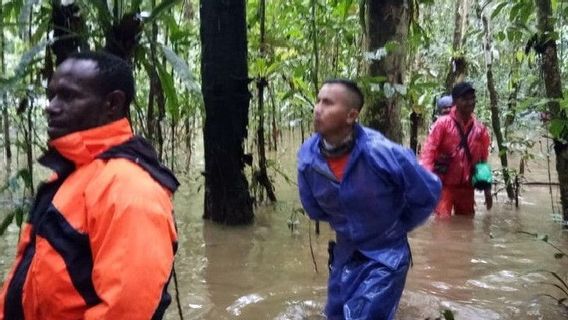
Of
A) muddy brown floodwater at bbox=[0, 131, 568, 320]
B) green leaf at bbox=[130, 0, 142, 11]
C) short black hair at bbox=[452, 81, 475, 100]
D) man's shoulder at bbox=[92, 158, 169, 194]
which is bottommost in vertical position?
muddy brown floodwater at bbox=[0, 131, 568, 320]

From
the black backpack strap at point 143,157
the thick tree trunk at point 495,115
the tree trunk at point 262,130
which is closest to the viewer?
the black backpack strap at point 143,157

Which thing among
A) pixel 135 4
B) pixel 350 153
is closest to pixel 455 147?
pixel 350 153

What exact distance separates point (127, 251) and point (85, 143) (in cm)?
37

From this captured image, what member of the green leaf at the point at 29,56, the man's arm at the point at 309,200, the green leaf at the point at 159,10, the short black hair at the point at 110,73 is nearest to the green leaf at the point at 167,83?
the green leaf at the point at 159,10

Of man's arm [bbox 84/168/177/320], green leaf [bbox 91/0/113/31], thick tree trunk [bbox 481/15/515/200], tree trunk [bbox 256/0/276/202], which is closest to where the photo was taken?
man's arm [bbox 84/168/177/320]

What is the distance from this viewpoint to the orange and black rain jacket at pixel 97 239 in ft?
5.58

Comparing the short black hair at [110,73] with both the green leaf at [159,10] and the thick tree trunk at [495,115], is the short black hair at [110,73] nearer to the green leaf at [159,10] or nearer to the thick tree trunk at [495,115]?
the green leaf at [159,10]

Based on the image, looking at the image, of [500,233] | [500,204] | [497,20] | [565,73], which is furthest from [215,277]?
[497,20]

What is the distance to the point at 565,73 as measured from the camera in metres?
12.7

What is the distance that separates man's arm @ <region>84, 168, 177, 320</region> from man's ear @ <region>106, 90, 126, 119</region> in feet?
0.92

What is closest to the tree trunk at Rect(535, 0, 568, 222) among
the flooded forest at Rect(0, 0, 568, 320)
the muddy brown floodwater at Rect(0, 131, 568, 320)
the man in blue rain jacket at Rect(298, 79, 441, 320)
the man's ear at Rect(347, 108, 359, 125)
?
the flooded forest at Rect(0, 0, 568, 320)

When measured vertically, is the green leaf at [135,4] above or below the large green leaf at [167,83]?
above

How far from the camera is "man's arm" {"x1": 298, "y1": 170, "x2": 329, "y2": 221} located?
3758 millimetres

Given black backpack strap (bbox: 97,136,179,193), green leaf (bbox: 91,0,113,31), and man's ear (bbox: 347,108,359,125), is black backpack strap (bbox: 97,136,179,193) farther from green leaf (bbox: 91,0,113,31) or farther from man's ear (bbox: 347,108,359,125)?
man's ear (bbox: 347,108,359,125)
